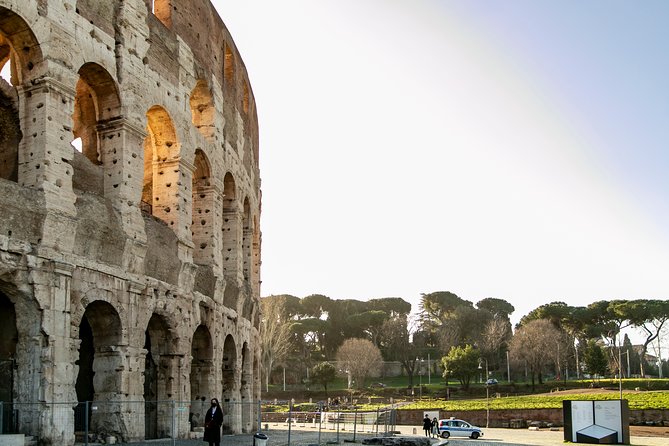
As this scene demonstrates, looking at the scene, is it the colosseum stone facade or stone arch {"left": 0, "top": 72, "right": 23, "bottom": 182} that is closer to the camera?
the colosseum stone facade

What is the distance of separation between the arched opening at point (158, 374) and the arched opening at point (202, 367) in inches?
98.2

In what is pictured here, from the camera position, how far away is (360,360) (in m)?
76.6

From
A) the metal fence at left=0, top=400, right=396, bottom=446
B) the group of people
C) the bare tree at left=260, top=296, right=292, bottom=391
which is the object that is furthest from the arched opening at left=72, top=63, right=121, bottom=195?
the bare tree at left=260, top=296, right=292, bottom=391

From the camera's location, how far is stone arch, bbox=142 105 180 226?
23062mm

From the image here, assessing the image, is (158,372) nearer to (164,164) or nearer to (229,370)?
(229,370)

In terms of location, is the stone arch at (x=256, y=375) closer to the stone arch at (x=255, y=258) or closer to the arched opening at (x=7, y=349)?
the stone arch at (x=255, y=258)

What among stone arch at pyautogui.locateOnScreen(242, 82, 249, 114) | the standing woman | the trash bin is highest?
stone arch at pyautogui.locateOnScreen(242, 82, 249, 114)

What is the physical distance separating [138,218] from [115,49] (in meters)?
4.25

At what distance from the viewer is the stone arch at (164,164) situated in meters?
23.1

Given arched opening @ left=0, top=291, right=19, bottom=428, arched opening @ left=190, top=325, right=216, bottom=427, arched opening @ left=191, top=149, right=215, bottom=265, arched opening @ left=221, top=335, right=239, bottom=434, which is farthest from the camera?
arched opening @ left=221, top=335, right=239, bottom=434

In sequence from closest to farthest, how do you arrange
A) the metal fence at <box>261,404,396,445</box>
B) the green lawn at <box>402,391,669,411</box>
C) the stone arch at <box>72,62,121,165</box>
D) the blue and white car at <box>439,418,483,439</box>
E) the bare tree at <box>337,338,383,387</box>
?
the stone arch at <box>72,62,121,165</box> → the metal fence at <box>261,404,396,445</box> → the blue and white car at <box>439,418,483,439</box> → the green lawn at <box>402,391,669,411</box> → the bare tree at <box>337,338,383,387</box>

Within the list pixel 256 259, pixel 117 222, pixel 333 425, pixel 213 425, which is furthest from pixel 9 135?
pixel 333 425

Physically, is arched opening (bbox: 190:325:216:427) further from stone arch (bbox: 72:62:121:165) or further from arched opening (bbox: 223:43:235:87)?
arched opening (bbox: 223:43:235:87)

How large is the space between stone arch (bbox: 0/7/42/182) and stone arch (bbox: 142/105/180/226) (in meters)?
3.93
